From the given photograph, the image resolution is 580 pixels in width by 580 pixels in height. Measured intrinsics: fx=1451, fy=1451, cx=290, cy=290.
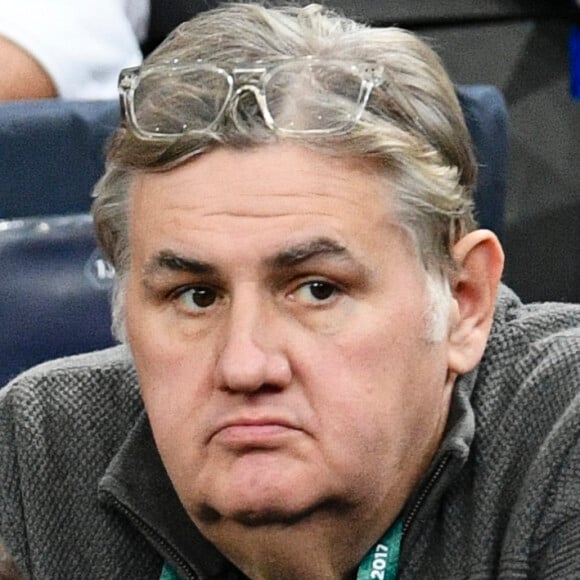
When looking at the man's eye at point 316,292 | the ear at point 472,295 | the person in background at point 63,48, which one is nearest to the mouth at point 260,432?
the man's eye at point 316,292

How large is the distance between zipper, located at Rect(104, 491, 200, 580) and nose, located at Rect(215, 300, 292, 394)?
0.28m

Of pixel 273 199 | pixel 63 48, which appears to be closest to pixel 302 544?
pixel 273 199

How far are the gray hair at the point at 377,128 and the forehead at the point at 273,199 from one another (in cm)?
1

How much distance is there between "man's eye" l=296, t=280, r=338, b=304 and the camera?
1.32m

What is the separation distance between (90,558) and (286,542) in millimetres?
291

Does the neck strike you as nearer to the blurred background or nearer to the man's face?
the man's face

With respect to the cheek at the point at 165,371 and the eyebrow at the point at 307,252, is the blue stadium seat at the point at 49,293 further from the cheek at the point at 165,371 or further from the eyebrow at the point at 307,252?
the eyebrow at the point at 307,252

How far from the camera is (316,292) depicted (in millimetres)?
1327

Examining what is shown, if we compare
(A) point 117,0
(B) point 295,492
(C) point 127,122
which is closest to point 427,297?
(B) point 295,492

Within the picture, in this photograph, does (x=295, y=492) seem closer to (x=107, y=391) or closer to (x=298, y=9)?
(x=107, y=391)

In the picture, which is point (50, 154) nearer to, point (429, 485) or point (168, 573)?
point (168, 573)

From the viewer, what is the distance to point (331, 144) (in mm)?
1331

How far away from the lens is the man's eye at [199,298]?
4.44ft

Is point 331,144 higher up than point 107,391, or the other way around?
point 331,144
